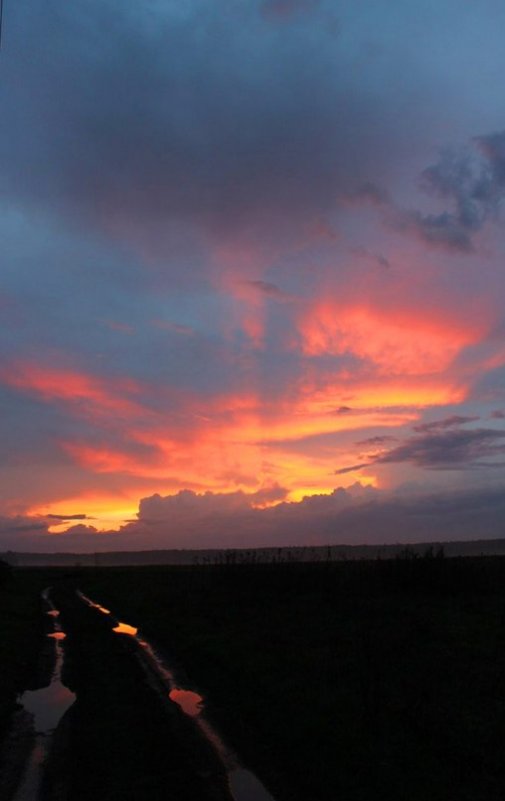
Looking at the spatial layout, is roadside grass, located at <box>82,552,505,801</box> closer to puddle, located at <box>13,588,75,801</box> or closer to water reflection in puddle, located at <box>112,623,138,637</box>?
water reflection in puddle, located at <box>112,623,138,637</box>

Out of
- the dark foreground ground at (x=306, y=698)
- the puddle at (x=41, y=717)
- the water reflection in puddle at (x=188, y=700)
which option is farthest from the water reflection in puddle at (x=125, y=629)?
the water reflection in puddle at (x=188, y=700)

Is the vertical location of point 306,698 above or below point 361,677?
below

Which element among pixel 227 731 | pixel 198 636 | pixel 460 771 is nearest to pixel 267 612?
pixel 198 636

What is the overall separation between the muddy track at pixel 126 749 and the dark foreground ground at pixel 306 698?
0.13ft

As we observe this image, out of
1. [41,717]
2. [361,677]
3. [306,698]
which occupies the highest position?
[361,677]

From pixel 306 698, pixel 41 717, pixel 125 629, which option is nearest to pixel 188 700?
pixel 306 698

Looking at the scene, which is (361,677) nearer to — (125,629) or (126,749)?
(126,749)

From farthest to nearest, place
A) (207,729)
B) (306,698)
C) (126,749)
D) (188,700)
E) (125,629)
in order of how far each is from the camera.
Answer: (125,629)
(188,700)
(306,698)
(207,729)
(126,749)

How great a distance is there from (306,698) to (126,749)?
4.93 m

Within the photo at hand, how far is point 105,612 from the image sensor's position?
1479 inches

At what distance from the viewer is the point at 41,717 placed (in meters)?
13.8

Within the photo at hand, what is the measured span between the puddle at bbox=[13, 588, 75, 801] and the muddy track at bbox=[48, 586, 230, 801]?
17 cm

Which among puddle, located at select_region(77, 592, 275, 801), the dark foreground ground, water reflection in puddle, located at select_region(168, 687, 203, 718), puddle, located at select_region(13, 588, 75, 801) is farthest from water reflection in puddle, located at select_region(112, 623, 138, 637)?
water reflection in puddle, located at select_region(168, 687, 203, 718)

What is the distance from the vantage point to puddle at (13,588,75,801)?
9.64 metres
